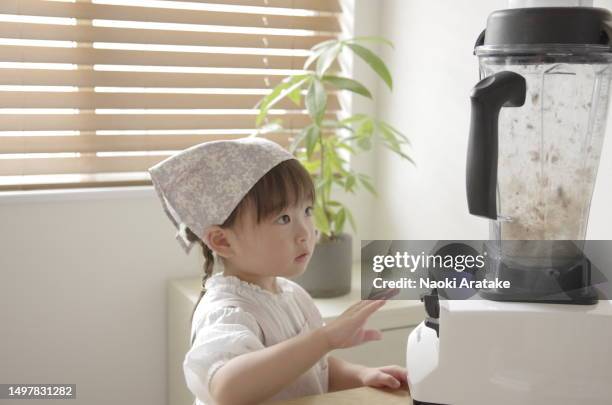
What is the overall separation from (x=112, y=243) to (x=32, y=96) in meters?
0.40

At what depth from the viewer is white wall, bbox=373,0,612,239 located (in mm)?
1840

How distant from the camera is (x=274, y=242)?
Result: 122 cm

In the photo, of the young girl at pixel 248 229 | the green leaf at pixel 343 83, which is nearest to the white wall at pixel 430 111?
the green leaf at pixel 343 83

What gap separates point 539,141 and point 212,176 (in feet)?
1.57

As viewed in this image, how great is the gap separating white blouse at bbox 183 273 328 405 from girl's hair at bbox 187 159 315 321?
0.11 m

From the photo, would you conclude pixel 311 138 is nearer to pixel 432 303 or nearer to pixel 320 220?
pixel 320 220

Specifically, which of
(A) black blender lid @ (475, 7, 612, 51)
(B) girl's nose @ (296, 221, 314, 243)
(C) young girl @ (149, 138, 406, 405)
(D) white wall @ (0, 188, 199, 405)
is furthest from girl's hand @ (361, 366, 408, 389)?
(D) white wall @ (0, 188, 199, 405)

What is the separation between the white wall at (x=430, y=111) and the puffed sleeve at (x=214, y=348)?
828 millimetres

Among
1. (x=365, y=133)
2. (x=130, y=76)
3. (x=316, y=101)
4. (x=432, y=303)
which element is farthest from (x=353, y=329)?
(x=130, y=76)

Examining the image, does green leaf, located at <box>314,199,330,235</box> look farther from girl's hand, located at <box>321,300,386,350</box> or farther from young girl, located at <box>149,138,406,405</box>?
girl's hand, located at <box>321,300,386,350</box>

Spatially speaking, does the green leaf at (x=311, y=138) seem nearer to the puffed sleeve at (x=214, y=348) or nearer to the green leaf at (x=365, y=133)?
the green leaf at (x=365, y=133)

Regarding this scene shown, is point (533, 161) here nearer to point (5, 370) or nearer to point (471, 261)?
point (471, 261)

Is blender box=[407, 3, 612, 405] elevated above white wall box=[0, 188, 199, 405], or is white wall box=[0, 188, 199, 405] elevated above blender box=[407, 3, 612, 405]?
blender box=[407, 3, 612, 405]

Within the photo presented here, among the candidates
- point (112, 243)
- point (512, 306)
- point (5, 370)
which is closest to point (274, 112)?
point (112, 243)
